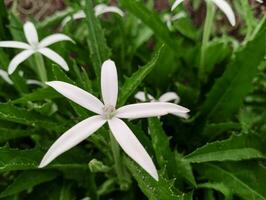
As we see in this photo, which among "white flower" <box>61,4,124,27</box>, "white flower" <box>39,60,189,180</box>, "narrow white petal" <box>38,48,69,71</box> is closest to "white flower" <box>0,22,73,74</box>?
"narrow white petal" <box>38,48,69,71</box>

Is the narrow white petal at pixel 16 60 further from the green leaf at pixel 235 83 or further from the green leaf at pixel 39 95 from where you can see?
the green leaf at pixel 235 83

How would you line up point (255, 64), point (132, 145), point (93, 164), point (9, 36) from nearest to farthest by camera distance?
point (132, 145), point (93, 164), point (255, 64), point (9, 36)

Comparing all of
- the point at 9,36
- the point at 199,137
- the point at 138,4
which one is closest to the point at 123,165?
the point at 199,137

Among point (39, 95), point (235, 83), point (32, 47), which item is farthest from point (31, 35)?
point (235, 83)

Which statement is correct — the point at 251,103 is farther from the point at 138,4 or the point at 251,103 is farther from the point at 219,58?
the point at 138,4

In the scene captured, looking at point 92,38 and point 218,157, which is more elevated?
point 92,38

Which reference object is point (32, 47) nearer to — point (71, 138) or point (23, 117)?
point (23, 117)

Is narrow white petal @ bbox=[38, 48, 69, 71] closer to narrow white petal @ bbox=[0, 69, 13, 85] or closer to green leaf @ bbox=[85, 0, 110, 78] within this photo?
green leaf @ bbox=[85, 0, 110, 78]
